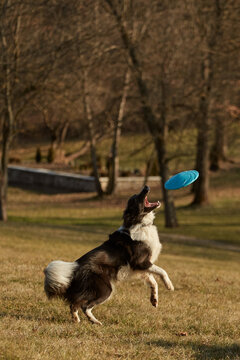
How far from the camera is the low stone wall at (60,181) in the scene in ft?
136

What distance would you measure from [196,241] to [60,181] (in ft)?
68.7

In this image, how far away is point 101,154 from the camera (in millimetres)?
53688

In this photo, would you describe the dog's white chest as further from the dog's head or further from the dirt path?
the dirt path

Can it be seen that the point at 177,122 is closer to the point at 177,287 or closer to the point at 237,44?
the point at 237,44

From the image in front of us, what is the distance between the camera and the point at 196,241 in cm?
2427

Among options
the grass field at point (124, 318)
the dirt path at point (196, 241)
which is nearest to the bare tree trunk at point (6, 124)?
the grass field at point (124, 318)

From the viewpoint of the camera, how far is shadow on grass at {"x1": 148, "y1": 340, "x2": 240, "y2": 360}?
6.00m

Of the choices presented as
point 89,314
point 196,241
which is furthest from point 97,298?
point 196,241

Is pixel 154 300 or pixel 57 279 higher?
pixel 57 279

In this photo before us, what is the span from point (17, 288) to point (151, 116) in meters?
18.1

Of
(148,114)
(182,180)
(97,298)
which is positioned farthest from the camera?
(148,114)

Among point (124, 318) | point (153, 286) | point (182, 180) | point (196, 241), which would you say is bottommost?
point (196, 241)

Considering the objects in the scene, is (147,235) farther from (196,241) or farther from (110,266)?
(196,241)

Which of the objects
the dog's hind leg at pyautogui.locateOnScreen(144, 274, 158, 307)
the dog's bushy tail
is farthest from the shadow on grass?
the dog's hind leg at pyautogui.locateOnScreen(144, 274, 158, 307)
